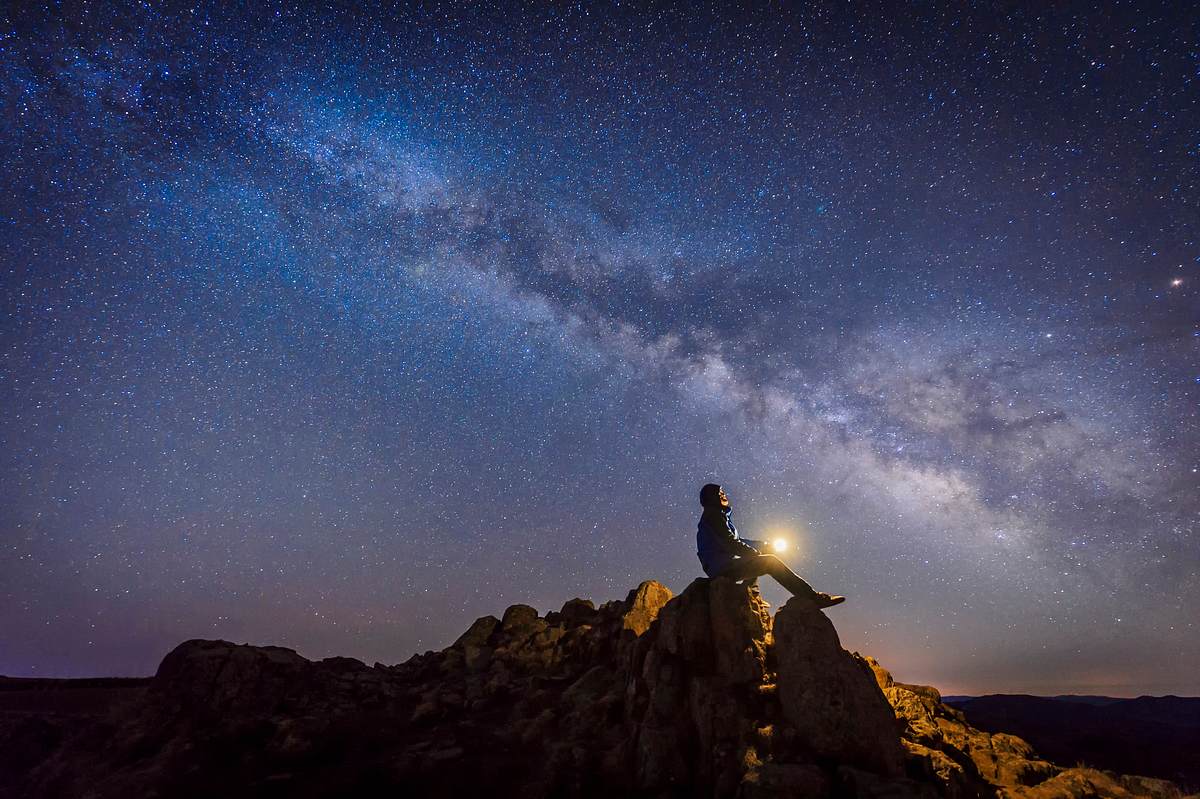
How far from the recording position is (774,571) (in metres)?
13.5

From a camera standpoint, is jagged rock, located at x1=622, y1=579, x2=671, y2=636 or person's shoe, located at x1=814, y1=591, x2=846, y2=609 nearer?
person's shoe, located at x1=814, y1=591, x2=846, y2=609

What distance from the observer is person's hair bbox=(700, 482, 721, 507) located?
46.3 feet

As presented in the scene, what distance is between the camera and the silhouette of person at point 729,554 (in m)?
13.3

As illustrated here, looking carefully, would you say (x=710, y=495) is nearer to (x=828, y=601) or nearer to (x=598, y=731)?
(x=828, y=601)

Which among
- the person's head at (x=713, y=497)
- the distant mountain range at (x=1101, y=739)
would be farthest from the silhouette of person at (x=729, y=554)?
the distant mountain range at (x=1101, y=739)

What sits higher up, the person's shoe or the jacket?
the jacket

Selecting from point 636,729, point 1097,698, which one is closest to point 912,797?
point 636,729

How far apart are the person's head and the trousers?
5.48ft

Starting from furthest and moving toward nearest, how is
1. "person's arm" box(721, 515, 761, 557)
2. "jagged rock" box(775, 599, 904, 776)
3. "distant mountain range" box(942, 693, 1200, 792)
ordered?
"distant mountain range" box(942, 693, 1200, 792) < "person's arm" box(721, 515, 761, 557) < "jagged rock" box(775, 599, 904, 776)

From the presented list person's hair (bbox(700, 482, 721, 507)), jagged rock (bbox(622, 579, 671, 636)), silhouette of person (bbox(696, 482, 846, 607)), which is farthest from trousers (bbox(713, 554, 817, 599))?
jagged rock (bbox(622, 579, 671, 636))

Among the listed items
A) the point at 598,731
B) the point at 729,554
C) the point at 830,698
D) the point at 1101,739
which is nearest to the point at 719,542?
the point at 729,554

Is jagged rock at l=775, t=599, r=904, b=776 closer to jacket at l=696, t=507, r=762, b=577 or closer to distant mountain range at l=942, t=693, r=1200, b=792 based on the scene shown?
jacket at l=696, t=507, r=762, b=577

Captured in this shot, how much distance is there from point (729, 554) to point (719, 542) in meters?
0.46

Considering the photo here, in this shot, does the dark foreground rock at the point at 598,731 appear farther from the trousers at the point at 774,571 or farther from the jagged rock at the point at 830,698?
the trousers at the point at 774,571
